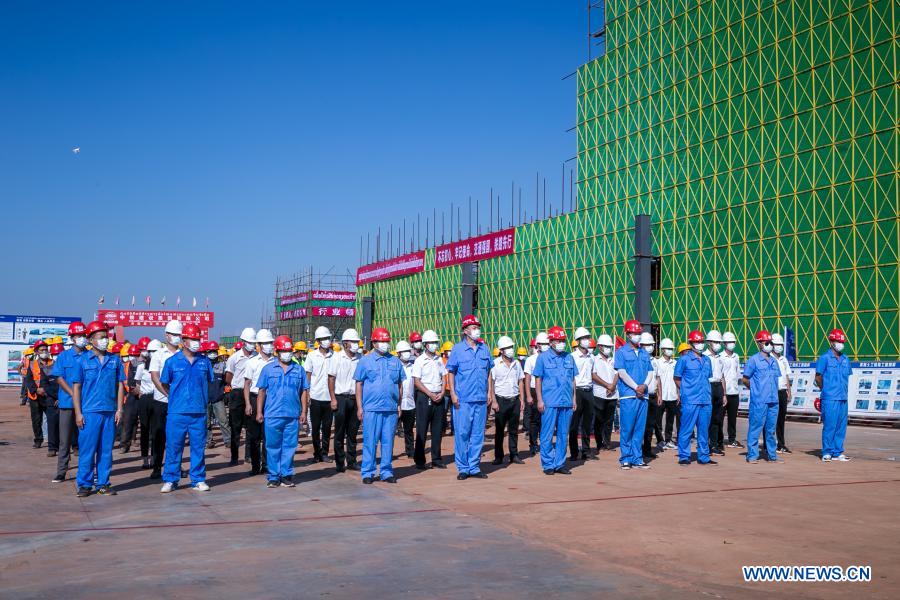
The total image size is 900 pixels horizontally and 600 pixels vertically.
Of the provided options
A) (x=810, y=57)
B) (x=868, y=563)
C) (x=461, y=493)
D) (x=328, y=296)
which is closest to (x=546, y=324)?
(x=810, y=57)

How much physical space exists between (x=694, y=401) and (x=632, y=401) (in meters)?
1.00

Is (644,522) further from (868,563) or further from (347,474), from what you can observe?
(347,474)

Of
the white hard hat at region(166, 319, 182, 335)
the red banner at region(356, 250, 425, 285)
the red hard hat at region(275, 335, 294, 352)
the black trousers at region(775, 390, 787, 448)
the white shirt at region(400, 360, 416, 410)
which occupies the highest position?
the red banner at region(356, 250, 425, 285)

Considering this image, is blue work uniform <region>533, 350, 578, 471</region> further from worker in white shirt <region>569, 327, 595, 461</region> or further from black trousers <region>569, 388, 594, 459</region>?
black trousers <region>569, 388, 594, 459</region>

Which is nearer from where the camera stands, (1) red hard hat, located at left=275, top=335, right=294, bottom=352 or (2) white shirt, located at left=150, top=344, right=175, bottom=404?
(1) red hard hat, located at left=275, top=335, right=294, bottom=352

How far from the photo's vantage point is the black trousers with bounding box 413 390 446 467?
41.5 ft

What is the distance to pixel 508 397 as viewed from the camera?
13766 mm

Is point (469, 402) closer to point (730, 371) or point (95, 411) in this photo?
point (95, 411)

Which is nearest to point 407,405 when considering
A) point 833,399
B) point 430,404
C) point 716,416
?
point 430,404

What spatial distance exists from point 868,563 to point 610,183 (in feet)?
136

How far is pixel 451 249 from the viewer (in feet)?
193

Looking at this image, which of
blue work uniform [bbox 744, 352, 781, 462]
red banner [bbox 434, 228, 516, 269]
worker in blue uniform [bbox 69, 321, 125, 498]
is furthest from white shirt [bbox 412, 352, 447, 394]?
red banner [bbox 434, 228, 516, 269]

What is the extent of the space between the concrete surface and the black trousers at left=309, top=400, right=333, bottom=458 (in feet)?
4.06

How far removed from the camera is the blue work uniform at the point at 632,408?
1233 cm
